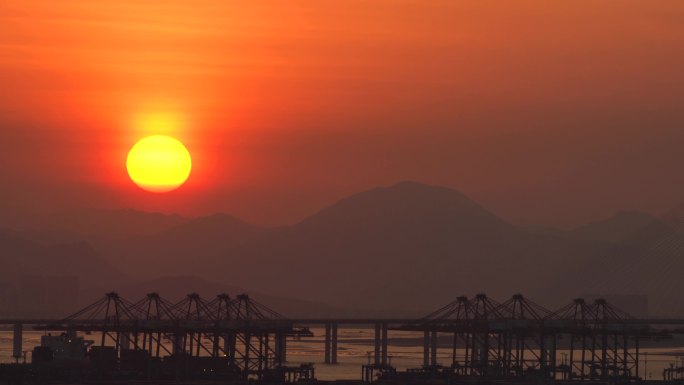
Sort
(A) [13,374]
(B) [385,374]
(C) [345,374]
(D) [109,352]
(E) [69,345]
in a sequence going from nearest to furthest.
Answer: (A) [13,374]
(B) [385,374]
(D) [109,352]
(E) [69,345]
(C) [345,374]

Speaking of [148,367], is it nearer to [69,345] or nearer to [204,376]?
[204,376]

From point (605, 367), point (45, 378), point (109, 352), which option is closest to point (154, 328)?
point (109, 352)

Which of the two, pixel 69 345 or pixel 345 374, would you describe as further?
pixel 345 374

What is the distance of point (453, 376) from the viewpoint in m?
132

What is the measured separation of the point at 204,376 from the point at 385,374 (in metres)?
14.9

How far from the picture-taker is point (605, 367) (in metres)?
144

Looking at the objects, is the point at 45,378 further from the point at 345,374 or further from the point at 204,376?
the point at 345,374

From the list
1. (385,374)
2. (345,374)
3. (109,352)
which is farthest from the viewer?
(345,374)

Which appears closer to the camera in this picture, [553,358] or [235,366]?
[235,366]

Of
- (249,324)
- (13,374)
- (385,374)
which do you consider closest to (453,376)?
(385,374)

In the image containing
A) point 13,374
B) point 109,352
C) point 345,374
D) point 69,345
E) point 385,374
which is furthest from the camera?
point 345,374

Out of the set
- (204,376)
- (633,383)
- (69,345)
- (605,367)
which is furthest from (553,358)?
(69,345)

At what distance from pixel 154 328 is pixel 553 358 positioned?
121 ft

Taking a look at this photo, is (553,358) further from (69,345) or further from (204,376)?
(69,345)
